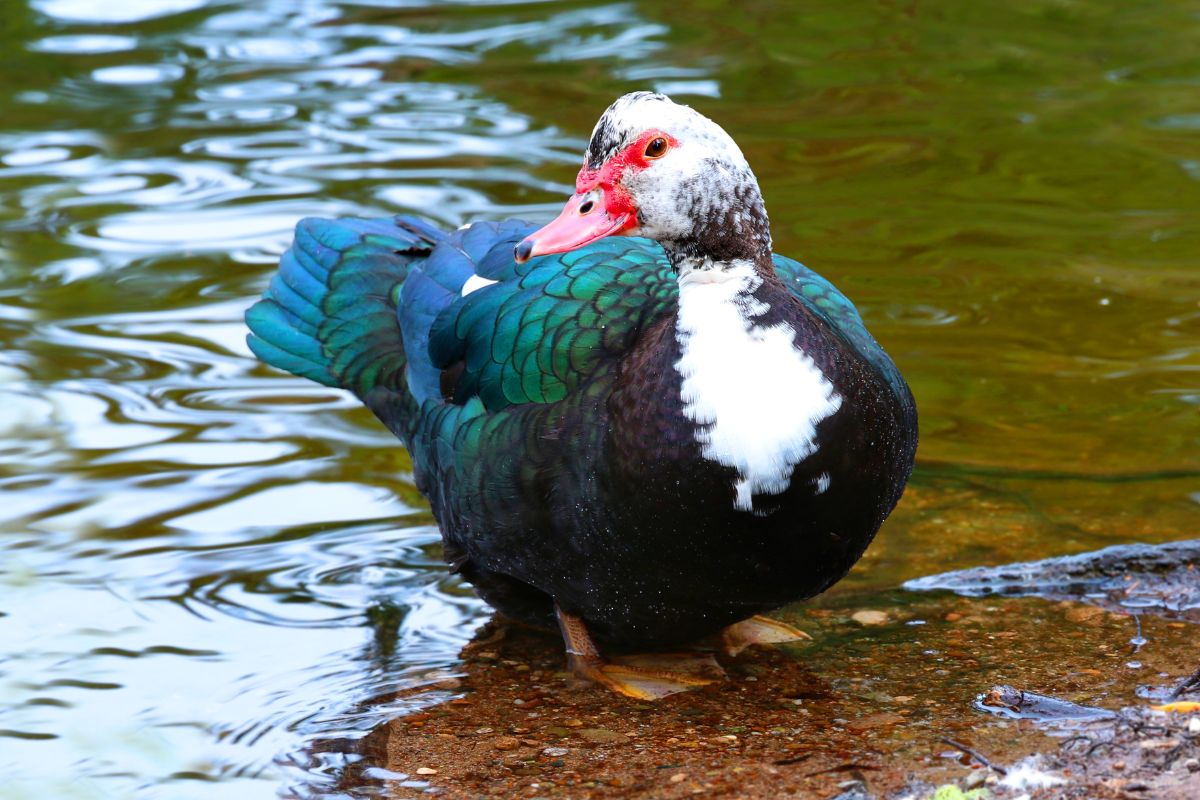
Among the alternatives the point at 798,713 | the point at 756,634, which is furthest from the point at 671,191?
the point at 756,634

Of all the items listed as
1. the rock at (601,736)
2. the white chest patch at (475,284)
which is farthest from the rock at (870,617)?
the white chest patch at (475,284)

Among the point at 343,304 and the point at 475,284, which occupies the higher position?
the point at 475,284

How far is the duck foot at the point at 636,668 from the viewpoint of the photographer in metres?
4.48

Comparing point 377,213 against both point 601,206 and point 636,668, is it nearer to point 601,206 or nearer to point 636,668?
point 636,668

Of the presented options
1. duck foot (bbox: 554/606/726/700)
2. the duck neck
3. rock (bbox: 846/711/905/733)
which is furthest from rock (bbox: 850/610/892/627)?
the duck neck

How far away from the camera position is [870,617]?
4824 millimetres

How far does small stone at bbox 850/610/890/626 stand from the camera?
4.77 meters

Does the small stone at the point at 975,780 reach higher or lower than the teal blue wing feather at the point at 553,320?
lower

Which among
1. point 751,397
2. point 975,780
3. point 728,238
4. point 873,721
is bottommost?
point 873,721

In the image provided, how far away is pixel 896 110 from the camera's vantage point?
9039mm

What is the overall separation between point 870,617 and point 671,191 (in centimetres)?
162

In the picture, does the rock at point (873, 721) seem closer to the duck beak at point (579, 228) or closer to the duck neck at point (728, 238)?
the duck neck at point (728, 238)

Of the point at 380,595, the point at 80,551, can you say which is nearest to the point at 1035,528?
the point at 380,595

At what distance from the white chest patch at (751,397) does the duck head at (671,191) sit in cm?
19
